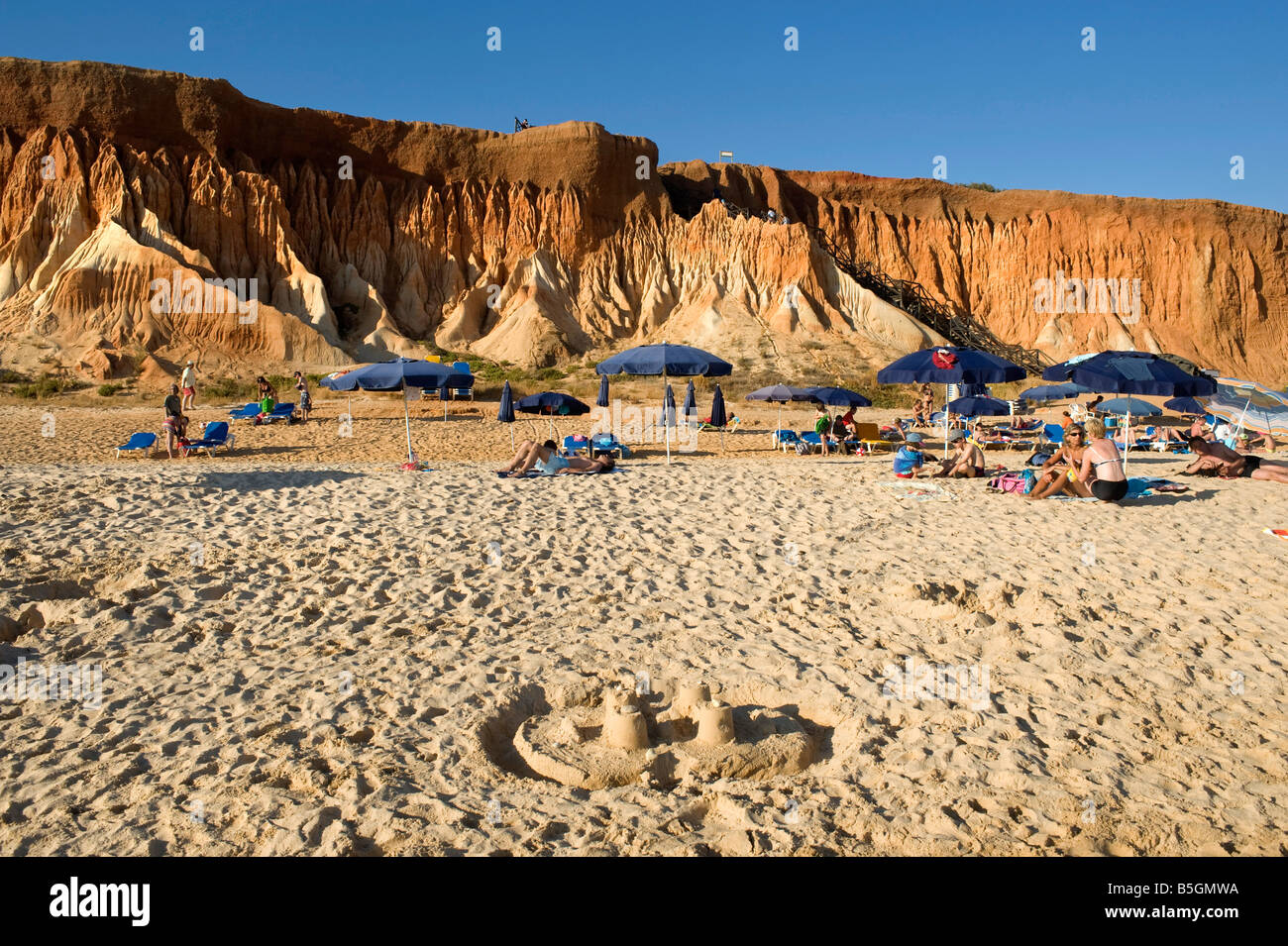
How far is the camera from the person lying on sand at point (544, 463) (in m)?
11.9

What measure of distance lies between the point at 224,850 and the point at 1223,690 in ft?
18.1

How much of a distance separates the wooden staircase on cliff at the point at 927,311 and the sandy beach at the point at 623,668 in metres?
32.1

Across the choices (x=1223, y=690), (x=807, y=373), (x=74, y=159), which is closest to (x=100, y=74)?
(x=74, y=159)

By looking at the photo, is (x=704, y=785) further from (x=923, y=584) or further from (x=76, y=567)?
(x=76, y=567)

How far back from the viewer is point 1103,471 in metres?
10.3

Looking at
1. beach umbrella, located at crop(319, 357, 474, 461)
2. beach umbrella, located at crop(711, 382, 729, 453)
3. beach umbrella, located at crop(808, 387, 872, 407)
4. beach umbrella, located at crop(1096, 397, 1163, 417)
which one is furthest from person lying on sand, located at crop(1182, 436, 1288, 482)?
beach umbrella, located at crop(319, 357, 474, 461)

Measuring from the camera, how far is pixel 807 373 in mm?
30109

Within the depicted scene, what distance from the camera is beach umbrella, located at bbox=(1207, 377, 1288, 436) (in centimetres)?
1406

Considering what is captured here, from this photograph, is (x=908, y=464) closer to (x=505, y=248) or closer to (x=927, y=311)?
(x=505, y=248)

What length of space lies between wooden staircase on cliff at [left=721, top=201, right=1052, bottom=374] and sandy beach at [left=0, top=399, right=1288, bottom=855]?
105 ft

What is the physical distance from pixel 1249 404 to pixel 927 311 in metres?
28.4

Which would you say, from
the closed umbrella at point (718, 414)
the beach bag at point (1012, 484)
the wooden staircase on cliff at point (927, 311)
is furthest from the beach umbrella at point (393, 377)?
the wooden staircase on cliff at point (927, 311)

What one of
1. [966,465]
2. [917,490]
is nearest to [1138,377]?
[966,465]

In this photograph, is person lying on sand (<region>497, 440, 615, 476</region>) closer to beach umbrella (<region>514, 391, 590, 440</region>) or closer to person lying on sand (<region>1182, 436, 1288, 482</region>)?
beach umbrella (<region>514, 391, 590, 440</region>)
